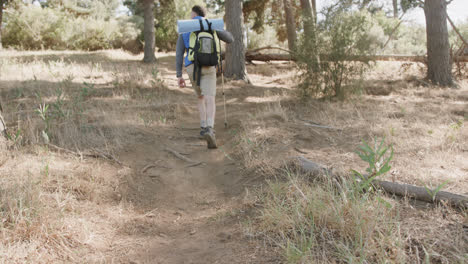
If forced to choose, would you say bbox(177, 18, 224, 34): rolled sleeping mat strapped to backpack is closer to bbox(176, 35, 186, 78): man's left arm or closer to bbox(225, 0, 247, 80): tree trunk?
bbox(176, 35, 186, 78): man's left arm

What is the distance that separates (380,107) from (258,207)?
15.8ft

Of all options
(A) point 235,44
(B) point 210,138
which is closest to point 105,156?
(B) point 210,138

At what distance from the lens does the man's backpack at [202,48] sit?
4.88 metres

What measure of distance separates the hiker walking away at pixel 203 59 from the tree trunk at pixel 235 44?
5.25 metres

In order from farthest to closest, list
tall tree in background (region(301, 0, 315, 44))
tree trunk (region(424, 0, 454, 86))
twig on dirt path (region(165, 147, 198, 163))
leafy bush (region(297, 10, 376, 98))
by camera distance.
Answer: tree trunk (region(424, 0, 454, 86)) < tall tree in background (region(301, 0, 315, 44)) < leafy bush (region(297, 10, 376, 98)) < twig on dirt path (region(165, 147, 198, 163))

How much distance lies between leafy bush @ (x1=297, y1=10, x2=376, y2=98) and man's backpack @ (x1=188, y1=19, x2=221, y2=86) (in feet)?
9.92

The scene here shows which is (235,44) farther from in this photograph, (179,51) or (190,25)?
(190,25)

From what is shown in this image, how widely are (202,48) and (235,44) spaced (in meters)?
5.78

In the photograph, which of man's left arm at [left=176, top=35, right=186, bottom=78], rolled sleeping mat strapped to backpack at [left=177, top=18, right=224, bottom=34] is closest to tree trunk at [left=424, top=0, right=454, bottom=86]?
rolled sleeping mat strapped to backpack at [left=177, top=18, right=224, bottom=34]

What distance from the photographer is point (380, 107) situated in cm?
679

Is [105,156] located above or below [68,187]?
above

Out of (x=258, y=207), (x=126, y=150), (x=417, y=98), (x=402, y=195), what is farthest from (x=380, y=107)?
(x=126, y=150)

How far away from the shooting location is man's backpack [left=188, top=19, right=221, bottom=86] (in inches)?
192

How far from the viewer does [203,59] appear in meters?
4.90
